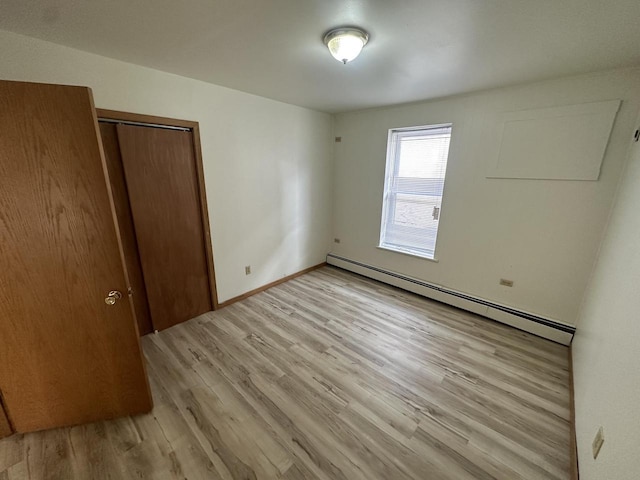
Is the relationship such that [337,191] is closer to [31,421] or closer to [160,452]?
[160,452]

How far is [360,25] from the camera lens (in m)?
1.38

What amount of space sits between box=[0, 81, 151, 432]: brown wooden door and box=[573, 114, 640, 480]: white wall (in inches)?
93.4

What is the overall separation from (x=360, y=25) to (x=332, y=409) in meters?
2.39

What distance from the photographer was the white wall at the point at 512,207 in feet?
6.67

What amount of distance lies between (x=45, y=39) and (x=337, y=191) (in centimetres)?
319

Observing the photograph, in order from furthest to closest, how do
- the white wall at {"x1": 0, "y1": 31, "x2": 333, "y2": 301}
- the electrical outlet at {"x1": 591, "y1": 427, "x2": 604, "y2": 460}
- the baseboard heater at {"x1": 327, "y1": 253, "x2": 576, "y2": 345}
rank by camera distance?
the baseboard heater at {"x1": 327, "y1": 253, "x2": 576, "y2": 345}, the white wall at {"x1": 0, "y1": 31, "x2": 333, "y2": 301}, the electrical outlet at {"x1": 591, "y1": 427, "x2": 604, "y2": 460}

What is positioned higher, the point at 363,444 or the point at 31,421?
the point at 31,421

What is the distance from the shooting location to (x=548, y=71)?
196 centimetres

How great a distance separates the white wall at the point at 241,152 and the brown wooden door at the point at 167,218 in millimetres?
183

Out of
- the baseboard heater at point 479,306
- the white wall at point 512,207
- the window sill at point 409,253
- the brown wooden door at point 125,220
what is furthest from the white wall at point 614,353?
the brown wooden door at point 125,220

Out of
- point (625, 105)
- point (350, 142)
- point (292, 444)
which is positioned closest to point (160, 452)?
point (292, 444)

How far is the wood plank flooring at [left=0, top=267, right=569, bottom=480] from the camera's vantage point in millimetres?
1361

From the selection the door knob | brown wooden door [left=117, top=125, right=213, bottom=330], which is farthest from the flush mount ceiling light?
the door knob

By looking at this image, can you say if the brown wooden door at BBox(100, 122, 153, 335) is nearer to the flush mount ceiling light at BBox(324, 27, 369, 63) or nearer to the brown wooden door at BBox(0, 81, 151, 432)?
the brown wooden door at BBox(0, 81, 151, 432)
